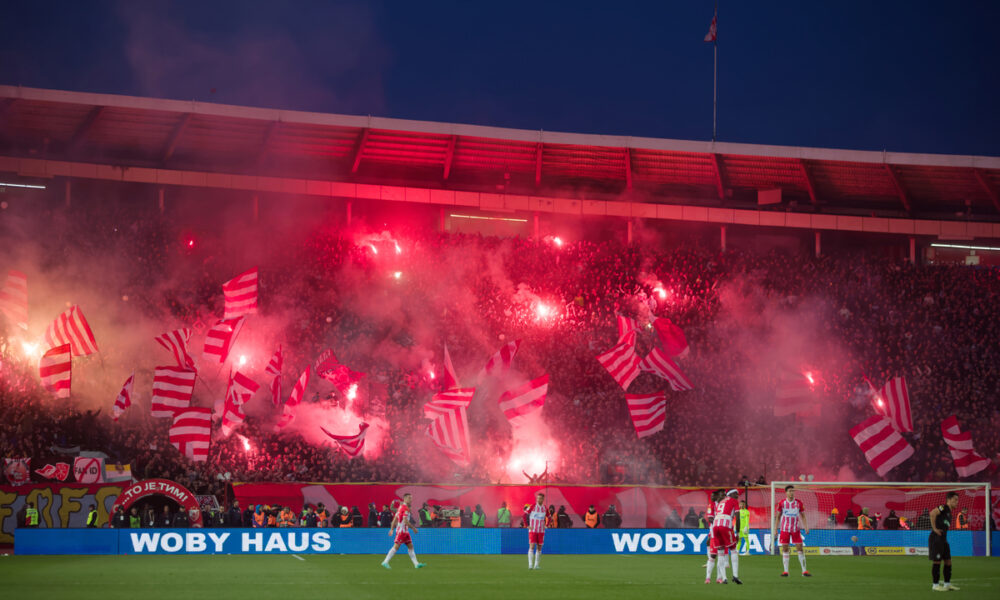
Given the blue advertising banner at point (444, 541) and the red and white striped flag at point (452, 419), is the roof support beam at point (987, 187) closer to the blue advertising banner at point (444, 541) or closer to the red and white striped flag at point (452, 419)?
the blue advertising banner at point (444, 541)

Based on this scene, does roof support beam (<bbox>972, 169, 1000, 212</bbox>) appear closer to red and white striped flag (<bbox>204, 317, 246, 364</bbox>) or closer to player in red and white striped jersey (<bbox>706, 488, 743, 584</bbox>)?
player in red and white striped jersey (<bbox>706, 488, 743, 584</bbox>)

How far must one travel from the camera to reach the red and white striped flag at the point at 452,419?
1256 inches

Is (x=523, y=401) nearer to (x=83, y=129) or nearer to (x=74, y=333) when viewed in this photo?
(x=74, y=333)

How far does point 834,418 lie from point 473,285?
16529 mm

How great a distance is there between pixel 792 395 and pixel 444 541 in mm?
15252

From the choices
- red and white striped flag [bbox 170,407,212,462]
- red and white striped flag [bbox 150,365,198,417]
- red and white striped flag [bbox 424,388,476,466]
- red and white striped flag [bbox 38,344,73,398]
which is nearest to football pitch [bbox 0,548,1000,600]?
red and white striped flag [bbox 170,407,212,462]

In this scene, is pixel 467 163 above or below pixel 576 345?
above

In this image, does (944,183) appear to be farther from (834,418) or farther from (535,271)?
(535,271)

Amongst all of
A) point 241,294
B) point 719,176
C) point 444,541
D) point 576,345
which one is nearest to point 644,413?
point 576,345

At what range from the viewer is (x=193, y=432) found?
98.5 feet

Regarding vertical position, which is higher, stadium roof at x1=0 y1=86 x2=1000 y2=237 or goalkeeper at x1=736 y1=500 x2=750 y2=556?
stadium roof at x1=0 y1=86 x2=1000 y2=237

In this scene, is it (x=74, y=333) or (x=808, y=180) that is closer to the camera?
(x=74, y=333)

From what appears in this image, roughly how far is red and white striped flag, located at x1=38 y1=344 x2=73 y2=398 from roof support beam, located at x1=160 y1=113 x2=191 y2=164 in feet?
39.9

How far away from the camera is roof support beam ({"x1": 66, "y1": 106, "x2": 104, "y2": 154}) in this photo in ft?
127
